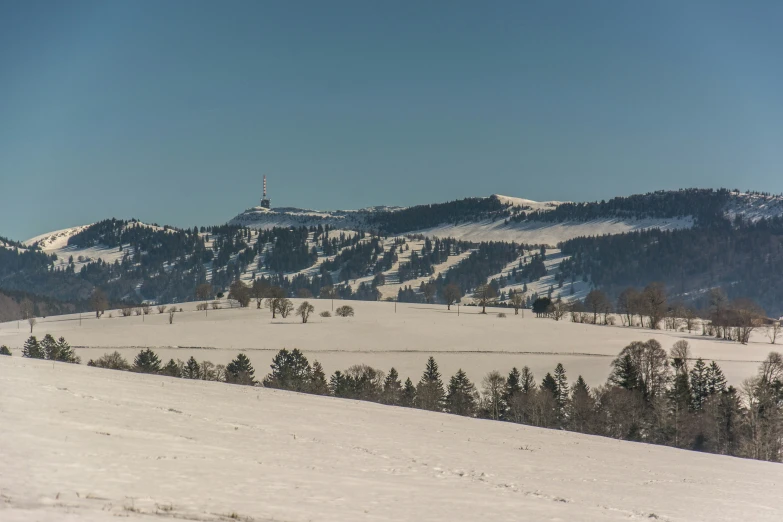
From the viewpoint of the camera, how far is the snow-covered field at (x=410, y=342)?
111312 mm

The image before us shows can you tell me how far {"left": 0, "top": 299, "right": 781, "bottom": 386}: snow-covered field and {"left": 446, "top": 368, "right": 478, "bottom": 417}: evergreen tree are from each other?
2170 centimetres

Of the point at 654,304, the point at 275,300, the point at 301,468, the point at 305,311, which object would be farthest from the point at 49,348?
the point at 654,304

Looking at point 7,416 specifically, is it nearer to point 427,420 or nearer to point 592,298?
point 427,420

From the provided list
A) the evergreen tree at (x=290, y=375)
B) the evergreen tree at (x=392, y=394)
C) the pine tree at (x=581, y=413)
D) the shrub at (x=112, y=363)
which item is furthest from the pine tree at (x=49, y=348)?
the pine tree at (x=581, y=413)

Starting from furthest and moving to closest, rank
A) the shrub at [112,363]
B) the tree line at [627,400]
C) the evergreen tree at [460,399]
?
the shrub at [112,363]
the evergreen tree at [460,399]
the tree line at [627,400]

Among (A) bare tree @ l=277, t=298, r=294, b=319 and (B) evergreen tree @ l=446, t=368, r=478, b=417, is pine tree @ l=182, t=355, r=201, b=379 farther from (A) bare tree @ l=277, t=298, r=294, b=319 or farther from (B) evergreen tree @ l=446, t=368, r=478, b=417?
(A) bare tree @ l=277, t=298, r=294, b=319

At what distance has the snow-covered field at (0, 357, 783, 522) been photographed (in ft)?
55.6

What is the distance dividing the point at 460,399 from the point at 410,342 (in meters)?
57.7

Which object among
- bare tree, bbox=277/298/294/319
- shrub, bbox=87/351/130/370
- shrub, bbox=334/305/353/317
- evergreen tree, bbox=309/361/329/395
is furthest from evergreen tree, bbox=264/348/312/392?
shrub, bbox=334/305/353/317

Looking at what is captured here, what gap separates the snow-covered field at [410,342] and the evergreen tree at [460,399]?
2170cm

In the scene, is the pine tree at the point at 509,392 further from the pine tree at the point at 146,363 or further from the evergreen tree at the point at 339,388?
the pine tree at the point at 146,363

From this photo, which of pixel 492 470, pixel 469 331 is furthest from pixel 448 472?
pixel 469 331

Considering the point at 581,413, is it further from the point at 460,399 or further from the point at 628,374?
the point at 460,399

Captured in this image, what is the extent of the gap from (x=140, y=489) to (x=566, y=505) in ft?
44.3
